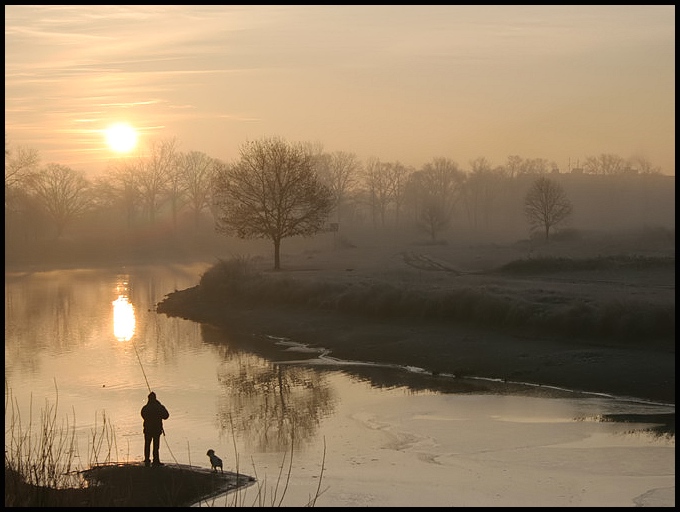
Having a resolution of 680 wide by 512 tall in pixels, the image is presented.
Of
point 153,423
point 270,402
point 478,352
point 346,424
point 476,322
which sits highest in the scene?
point 476,322

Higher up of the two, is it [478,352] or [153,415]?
[153,415]

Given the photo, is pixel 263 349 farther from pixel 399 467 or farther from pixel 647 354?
pixel 399 467

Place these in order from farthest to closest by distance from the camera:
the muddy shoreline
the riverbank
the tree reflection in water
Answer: the riverbank, the muddy shoreline, the tree reflection in water

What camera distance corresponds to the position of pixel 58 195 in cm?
12781

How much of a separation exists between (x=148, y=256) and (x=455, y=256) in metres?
49.8

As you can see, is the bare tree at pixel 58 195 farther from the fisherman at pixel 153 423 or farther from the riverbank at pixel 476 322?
the fisherman at pixel 153 423

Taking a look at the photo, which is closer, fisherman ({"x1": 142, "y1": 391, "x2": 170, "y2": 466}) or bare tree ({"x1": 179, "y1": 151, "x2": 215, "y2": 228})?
fisherman ({"x1": 142, "y1": 391, "x2": 170, "y2": 466})

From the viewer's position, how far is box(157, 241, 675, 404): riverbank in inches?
1265

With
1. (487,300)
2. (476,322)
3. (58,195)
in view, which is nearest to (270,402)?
(476,322)

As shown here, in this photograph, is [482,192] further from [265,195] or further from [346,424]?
[346,424]

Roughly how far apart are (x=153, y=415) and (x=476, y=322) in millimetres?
22035

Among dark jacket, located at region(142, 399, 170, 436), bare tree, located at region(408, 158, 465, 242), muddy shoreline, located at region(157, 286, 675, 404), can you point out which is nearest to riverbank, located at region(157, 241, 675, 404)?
muddy shoreline, located at region(157, 286, 675, 404)

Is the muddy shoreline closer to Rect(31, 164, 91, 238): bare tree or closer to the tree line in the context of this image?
the tree line

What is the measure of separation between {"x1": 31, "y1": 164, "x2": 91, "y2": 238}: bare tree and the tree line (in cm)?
14
